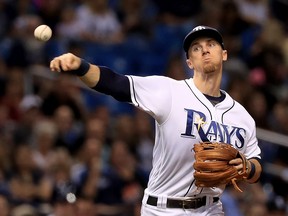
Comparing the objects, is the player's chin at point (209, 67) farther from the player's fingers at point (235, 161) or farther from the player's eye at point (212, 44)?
the player's fingers at point (235, 161)

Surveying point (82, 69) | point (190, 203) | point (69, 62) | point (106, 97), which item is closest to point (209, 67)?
point (190, 203)

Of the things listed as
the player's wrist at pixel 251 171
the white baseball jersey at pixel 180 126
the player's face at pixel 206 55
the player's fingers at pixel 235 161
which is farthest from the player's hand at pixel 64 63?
the player's wrist at pixel 251 171

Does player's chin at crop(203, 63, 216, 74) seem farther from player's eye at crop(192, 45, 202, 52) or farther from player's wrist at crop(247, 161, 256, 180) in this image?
player's wrist at crop(247, 161, 256, 180)

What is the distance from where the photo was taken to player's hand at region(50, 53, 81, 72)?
4988 millimetres

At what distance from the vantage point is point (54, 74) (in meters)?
10.8

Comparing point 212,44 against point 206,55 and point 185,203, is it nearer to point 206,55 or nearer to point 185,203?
point 206,55

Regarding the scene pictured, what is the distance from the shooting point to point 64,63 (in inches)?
198

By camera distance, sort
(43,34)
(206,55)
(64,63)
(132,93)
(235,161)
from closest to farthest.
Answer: (64,63)
(43,34)
(132,93)
(235,161)
(206,55)

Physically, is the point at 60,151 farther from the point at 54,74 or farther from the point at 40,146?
the point at 54,74

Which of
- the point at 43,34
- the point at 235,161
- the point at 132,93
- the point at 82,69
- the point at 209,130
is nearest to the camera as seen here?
the point at 82,69

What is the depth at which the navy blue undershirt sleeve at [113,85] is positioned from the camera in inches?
209

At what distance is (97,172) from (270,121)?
3038mm

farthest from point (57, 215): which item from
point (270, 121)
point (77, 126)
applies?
point (270, 121)

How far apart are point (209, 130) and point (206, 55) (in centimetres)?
51
